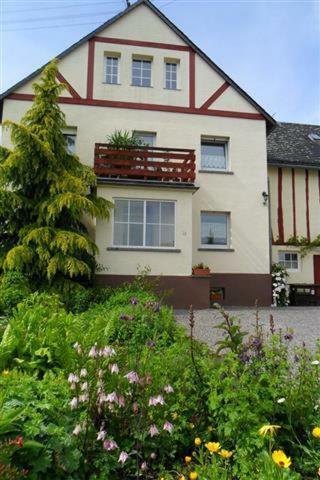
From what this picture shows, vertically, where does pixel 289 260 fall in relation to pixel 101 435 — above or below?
above

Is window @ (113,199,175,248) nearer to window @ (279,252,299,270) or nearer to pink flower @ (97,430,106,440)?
window @ (279,252,299,270)

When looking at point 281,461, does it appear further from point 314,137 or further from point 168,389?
point 314,137

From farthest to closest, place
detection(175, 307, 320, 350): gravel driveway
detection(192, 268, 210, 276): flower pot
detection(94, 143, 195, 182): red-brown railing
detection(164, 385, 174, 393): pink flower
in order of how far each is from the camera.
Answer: detection(94, 143, 195, 182): red-brown railing
detection(192, 268, 210, 276): flower pot
detection(175, 307, 320, 350): gravel driveway
detection(164, 385, 174, 393): pink flower

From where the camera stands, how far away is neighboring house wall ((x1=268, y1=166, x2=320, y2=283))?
15625 millimetres

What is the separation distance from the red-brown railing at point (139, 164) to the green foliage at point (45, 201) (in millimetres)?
829

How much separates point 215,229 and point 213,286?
6.77 ft

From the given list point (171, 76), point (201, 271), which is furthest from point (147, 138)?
point (201, 271)

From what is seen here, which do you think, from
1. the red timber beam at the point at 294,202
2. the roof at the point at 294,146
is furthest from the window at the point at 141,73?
the red timber beam at the point at 294,202

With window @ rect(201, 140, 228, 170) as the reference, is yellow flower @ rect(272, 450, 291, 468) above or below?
below

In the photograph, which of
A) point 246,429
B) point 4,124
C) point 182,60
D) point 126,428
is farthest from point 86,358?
point 182,60

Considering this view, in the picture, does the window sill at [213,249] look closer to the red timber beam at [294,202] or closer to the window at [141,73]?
the red timber beam at [294,202]

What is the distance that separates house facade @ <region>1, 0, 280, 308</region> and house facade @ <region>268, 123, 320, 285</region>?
82.7 inches

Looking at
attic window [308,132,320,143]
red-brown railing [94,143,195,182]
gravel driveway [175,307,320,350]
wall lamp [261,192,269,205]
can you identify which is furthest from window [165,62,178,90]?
gravel driveway [175,307,320,350]

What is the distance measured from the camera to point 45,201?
10172 millimetres
